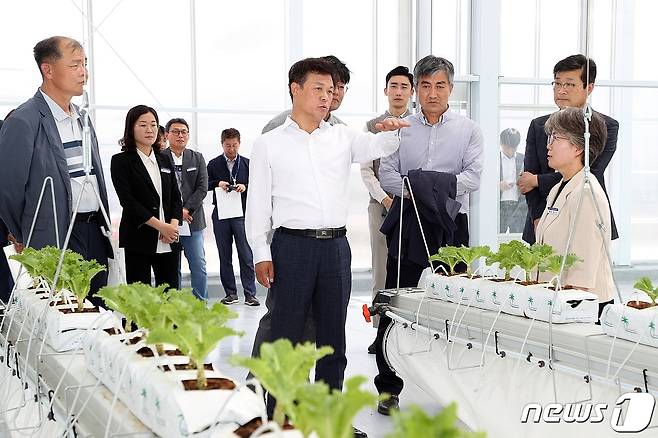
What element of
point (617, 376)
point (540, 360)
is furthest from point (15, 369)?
point (617, 376)

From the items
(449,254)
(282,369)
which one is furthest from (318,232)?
(282,369)

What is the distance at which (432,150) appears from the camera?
373cm

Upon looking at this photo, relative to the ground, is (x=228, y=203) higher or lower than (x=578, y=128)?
lower

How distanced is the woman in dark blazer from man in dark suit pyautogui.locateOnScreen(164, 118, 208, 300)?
153cm

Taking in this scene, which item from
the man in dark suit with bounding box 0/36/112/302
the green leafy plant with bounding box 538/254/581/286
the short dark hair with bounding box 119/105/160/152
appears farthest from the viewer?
the short dark hair with bounding box 119/105/160/152

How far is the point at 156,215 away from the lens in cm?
468

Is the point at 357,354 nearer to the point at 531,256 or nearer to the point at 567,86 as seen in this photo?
the point at 567,86

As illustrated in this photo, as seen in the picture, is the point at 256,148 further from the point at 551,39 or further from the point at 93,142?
the point at 551,39

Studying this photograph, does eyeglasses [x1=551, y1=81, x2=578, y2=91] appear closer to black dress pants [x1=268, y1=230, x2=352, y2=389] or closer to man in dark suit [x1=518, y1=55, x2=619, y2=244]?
man in dark suit [x1=518, y1=55, x2=619, y2=244]

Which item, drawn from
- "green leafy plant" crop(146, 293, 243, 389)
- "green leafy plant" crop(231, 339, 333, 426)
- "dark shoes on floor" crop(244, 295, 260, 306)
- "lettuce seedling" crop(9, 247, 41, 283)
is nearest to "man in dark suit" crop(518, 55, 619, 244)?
"lettuce seedling" crop(9, 247, 41, 283)

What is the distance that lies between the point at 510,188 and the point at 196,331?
6.69m

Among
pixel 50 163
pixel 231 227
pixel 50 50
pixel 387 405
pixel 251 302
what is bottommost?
pixel 251 302

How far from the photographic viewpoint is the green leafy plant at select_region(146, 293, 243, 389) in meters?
1.62

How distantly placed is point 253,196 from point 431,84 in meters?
0.99
